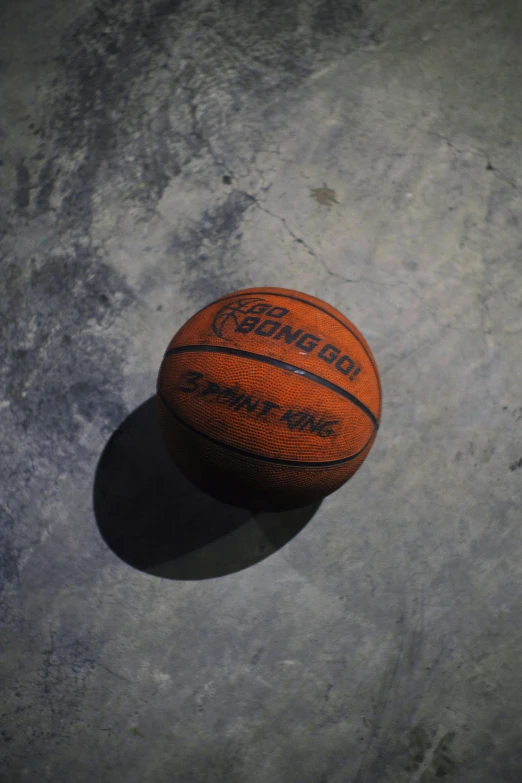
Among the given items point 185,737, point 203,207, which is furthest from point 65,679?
point 203,207

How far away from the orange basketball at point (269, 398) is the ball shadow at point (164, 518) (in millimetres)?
483

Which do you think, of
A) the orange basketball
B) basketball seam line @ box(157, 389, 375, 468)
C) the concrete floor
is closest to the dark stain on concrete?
the concrete floor

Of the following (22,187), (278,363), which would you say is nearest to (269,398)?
(278,363)

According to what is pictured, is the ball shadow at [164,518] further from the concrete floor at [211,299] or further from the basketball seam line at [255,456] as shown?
the basketball seam line at [255,456]

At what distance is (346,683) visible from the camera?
112 inches

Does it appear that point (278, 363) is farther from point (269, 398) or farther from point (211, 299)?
point (211, 299)

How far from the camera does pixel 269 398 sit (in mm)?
2248

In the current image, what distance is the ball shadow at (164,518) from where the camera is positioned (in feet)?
9.62

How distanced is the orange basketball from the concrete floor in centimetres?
57

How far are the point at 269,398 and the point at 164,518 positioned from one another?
0.98 meters

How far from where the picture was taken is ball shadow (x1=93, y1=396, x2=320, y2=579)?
293 cm

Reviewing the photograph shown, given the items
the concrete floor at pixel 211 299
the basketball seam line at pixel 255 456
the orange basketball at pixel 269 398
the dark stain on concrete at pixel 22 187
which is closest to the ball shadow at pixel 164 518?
the concrete floor at pixel 211 299

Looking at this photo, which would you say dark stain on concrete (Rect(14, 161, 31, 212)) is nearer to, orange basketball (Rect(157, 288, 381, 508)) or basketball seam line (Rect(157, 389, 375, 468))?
orange basketball (Rect(157, 288, 381, 508))

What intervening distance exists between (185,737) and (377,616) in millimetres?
870
